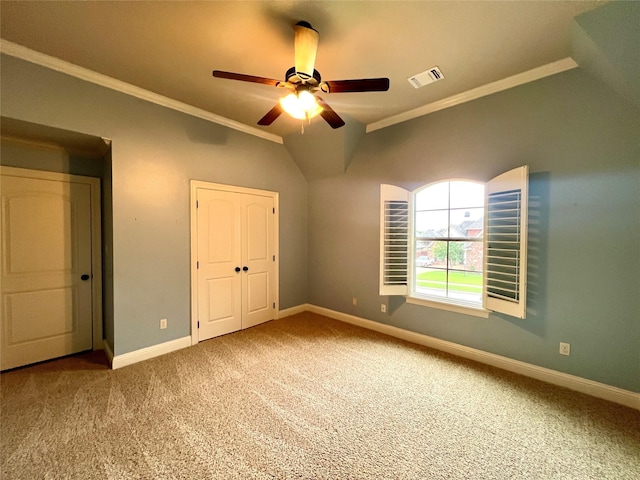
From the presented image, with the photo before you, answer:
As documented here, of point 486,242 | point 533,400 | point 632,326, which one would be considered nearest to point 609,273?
point 632,326

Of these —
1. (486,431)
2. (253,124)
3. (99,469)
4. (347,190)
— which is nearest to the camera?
(99,469)

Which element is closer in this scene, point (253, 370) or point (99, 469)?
point (99, 469)

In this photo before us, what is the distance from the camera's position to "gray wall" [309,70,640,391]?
2104mm

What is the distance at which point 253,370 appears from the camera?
8.67 feet

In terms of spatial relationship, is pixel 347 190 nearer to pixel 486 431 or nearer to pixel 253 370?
pixel 253 370

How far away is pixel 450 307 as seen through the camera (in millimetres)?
3031

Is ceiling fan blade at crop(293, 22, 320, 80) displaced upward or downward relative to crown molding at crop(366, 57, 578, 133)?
downward

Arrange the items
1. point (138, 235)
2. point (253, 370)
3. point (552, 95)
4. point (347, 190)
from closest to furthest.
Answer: point (552, 95), point (253, 370), point (138, 235), point (347, 190)

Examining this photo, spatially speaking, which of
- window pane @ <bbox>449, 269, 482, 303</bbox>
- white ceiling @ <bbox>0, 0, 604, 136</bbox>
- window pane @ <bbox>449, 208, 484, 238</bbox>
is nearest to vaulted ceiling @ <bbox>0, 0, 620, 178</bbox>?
white ceiling @ <bbox>0, 0, 604, 136</bbox>

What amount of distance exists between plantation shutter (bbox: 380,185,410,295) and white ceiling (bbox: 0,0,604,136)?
1.26 m

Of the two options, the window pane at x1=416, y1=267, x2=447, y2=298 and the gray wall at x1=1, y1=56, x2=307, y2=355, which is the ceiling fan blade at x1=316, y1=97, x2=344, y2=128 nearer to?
the gray wall at x1=1, y1=56, x2=307, y2=355

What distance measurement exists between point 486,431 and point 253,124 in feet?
13.8

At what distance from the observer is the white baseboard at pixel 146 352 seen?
106 inches

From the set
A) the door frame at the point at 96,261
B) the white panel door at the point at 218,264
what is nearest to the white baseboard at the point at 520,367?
the white panel door at the point at 218,264
